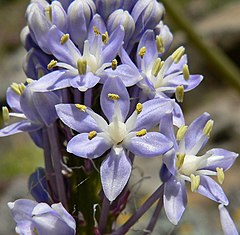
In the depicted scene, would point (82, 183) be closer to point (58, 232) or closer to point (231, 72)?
point (58, 232)

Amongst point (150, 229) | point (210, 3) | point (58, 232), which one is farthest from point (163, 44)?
point (210, 3)

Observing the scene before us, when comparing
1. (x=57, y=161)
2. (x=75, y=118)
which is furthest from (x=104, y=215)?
(x=75, y=118)

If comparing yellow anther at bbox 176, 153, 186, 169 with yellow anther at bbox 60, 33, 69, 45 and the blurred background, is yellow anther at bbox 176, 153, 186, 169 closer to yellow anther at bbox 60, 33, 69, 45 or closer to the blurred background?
yellow anther at bbox 60, 33, 69, 45

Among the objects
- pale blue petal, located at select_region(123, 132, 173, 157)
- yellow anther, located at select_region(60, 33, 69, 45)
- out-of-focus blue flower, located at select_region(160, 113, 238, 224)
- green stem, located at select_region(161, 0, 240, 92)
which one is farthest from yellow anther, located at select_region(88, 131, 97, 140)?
green stem, located at select_region(161, 0, 240, 92)

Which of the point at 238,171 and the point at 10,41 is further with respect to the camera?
the point at 10,41

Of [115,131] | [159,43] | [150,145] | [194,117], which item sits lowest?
[194,117]

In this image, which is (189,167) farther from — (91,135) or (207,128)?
(91,135)
